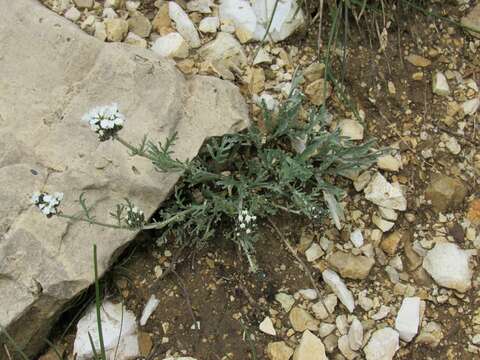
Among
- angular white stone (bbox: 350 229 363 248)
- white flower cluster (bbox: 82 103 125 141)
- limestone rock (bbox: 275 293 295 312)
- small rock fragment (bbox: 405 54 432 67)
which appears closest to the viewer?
white flower cluster (bbox: 82 103 125 141)

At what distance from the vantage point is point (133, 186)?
283 cm

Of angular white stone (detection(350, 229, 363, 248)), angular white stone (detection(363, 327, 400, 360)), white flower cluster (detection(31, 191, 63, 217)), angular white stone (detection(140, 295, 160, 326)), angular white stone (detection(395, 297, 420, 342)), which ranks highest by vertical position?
white flower cluster (detection(31, 191, 63, 217))

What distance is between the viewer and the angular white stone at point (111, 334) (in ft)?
9.36

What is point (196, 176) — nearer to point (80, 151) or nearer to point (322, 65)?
point (80, 151)

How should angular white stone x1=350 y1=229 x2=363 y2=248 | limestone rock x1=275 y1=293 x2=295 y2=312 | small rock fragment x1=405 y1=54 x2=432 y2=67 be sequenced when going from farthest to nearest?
small rock fragment x1=405 y1=54 x2=432 y2=67 → angular white stone x1=350 y1=229 x2=363 y2=248 → limestone rock x1=275 y1=293 x2=295 y2=312

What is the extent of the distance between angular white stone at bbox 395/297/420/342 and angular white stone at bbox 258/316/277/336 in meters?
0.53

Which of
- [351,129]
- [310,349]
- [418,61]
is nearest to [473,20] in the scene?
[418,61]

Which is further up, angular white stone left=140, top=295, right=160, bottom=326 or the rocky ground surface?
the rocky ground surface

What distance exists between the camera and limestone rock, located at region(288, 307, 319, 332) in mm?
2871

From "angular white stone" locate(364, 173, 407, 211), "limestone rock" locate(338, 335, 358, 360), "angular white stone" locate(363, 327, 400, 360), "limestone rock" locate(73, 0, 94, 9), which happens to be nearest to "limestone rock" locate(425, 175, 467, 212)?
"angular white stone" locate(364, 173, 407, 211)

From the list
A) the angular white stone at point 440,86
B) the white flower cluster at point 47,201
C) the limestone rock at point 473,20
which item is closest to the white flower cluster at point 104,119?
the white flower cluster at point 47,201

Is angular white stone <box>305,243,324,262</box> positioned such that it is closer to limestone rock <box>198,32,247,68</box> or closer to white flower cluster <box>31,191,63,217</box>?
limestone rock <box>198,32,247,68</box>

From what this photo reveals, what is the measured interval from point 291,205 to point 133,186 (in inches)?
26.7

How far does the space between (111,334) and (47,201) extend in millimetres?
677
